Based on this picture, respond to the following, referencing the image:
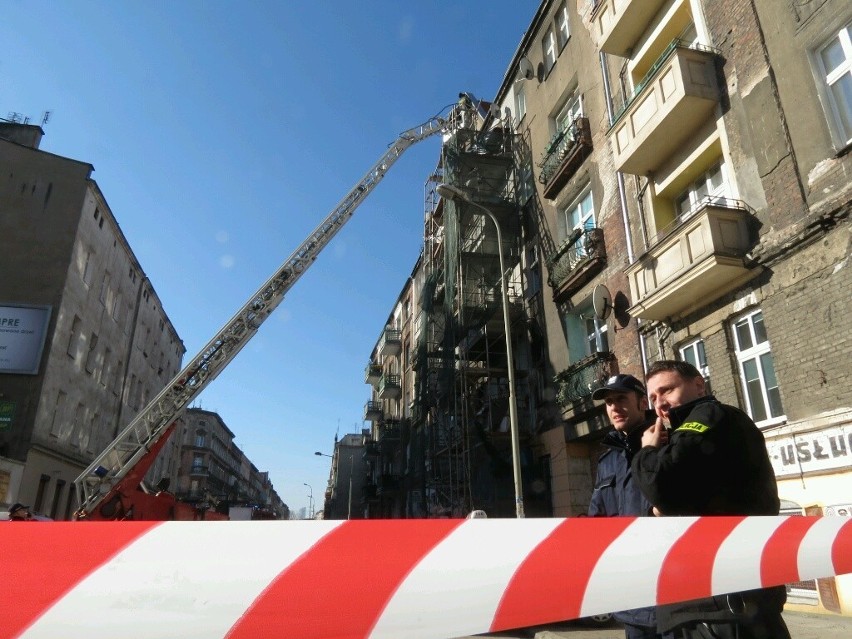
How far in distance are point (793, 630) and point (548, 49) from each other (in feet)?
58.1

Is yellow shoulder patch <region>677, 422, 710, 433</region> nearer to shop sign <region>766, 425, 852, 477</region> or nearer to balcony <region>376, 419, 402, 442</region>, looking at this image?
shop sign <region>766, 425, 852, 477</region>

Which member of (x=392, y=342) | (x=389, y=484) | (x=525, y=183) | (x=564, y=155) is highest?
(x=392, y=342)

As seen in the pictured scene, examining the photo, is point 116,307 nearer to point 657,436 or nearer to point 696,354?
point 696,354

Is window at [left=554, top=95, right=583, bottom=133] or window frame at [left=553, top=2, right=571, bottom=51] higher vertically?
window frame at [left=553, top=2, right=571, bottom=51]

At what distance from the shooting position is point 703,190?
39.1 ft

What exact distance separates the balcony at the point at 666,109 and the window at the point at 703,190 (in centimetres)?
86

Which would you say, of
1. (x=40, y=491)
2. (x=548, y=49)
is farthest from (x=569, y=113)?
(x=40, y=491)

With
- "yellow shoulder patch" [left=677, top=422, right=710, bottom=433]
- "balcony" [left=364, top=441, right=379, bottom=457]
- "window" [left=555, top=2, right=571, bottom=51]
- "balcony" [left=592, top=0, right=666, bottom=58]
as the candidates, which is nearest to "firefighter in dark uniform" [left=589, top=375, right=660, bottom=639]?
"yellow shoulder patch" [left=677, top=422, right=710, bottom=433]

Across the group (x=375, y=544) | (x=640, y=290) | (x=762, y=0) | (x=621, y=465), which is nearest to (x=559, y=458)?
(x=640, y=290)

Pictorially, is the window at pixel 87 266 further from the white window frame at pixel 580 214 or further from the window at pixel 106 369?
the white window frame at pixel 580 214

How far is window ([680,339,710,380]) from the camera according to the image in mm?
11047

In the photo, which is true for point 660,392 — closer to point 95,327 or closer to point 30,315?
point 30,315

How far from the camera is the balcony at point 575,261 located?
48.1 ft

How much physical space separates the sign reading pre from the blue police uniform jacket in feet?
75.6
